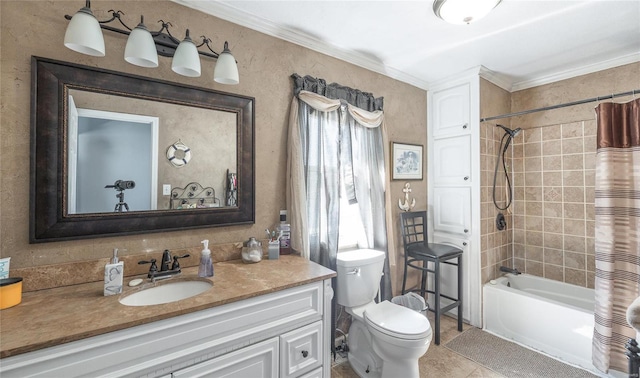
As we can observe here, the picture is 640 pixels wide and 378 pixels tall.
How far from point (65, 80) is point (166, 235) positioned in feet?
2.94

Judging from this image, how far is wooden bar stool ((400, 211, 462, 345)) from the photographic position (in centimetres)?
243

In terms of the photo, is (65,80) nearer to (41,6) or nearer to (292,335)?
(41,6)

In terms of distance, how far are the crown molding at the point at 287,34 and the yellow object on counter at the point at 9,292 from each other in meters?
1.59

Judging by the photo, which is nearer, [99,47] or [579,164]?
[99,47]

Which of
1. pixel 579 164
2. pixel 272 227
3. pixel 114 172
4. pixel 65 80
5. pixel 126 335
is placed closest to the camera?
pixel 126 335

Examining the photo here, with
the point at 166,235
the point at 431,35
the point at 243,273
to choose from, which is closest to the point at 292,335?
the point at 243,273

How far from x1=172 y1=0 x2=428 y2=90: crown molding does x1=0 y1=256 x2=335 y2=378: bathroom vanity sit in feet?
5.14

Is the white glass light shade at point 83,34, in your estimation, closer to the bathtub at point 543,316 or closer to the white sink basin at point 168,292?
the white sink basin at point 168,292

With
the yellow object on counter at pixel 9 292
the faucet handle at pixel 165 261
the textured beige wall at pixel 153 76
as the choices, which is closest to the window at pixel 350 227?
the textured beige wall at pixel 153 76

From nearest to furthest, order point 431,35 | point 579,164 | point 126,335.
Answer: point 126,335, point 431,35, point 579,164

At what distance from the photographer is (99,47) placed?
48.9 inches

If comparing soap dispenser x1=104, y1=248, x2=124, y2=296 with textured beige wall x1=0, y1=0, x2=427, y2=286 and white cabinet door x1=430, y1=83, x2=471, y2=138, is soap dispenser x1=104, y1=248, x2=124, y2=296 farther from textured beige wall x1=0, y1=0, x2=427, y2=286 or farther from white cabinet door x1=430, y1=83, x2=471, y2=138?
white cabinet door x1=430, y1=83, x2=471, y2=138

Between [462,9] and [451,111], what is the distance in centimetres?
135

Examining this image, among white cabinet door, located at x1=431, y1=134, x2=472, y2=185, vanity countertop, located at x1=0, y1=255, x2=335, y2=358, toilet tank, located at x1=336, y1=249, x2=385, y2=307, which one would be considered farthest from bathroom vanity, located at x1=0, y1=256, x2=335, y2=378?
white cabinet door, located at x1=431, y1=134, x2=472, y2=185
